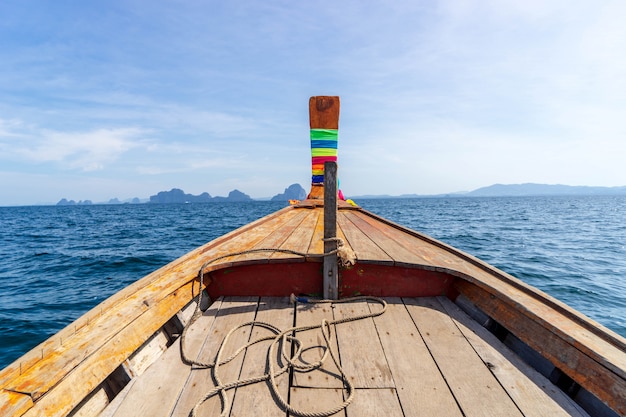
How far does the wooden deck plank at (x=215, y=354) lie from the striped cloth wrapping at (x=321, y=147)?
18.4ft

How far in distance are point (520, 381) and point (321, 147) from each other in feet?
22.3

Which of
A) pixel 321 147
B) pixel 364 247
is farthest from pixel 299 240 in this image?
pixel 321 147

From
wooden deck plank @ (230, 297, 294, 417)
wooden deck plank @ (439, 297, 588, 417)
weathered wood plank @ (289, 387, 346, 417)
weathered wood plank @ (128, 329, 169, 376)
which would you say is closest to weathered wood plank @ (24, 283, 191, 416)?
weathered wood plank @ (128, 329, 169, 376)

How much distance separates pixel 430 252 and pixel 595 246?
13.4m

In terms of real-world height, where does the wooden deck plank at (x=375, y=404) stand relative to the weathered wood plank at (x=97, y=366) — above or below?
below

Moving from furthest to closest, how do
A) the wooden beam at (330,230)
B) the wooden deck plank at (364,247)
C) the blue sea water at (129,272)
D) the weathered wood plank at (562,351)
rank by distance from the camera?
the blue sea water at (129,272) < the wooden deck plank at (364,247) < the wooden beam at (330,230) < the weathered wood plank at (562,351)

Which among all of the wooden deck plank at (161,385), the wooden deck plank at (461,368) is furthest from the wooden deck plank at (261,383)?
the wooden deck plank at (461,368)

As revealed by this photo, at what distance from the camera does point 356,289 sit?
2.63m

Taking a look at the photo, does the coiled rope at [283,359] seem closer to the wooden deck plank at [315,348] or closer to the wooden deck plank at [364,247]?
the wooden deck plank at [315,348]

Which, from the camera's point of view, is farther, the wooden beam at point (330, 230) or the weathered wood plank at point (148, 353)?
the wooden beam at point (330, 230)

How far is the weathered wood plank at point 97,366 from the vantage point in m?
1.19

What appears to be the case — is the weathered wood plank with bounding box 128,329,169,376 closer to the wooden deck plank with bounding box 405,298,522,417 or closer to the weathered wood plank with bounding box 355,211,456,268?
the wooden deck plank with bounding box 405,298,522,417

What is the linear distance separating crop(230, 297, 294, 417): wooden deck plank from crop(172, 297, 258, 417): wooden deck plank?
0.06m

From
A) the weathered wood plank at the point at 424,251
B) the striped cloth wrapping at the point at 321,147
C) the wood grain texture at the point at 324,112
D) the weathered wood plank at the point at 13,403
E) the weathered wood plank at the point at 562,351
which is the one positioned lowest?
the weathered wood plank at the point at 562,351
